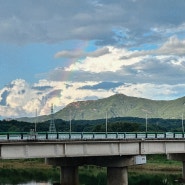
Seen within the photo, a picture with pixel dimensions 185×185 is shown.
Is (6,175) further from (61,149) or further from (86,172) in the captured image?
(61,149)

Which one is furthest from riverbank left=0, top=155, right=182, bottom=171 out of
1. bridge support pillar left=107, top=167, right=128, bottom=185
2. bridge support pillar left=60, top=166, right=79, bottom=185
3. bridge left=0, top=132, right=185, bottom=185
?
bridge support pillar left=107, top=167, right=128, bottom=185

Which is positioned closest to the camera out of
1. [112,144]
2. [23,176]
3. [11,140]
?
[11,140]

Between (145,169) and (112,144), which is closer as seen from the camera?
(112,144)

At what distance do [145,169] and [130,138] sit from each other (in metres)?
52.8

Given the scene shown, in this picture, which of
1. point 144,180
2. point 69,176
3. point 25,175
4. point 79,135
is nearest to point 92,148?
point 79,135

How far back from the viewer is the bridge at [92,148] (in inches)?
2547

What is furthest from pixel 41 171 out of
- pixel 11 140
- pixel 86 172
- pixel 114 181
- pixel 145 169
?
pixel 11 140

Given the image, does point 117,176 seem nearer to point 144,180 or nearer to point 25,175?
point 144,180

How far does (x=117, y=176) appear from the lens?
75.5m

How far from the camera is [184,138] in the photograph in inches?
3233

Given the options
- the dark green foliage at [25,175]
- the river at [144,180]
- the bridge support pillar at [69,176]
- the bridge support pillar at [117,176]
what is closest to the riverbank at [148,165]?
the dark green foliage at [25,175]

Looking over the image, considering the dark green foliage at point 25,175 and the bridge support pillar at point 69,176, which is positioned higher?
the bridge support pillar at point 69,176

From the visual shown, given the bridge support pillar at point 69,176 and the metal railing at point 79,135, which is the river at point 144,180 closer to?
the bridge support pillar at point 69,176

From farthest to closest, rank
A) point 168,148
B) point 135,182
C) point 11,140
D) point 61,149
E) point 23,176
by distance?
1. point 23,176
2. point 135,182
3. point 168,148
4. point 61,149
5. point 11,140
